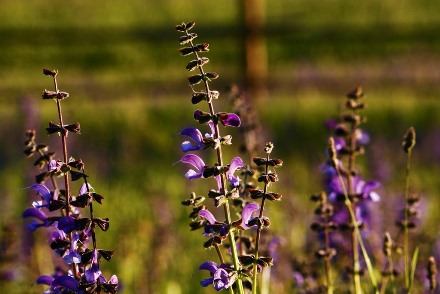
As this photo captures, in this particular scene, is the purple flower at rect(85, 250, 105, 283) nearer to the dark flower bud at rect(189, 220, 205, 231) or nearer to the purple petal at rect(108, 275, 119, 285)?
the purple petal at rect(108, 275, 119, 285)

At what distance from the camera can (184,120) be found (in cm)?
1132

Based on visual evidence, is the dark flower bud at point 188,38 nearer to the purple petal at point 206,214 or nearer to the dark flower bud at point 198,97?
the dark flower bud at point 198,97

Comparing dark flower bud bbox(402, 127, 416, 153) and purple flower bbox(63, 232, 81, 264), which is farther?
dark flower bud bbox(402, 127, 416, 153)

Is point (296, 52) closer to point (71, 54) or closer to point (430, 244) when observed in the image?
point (71, 54)

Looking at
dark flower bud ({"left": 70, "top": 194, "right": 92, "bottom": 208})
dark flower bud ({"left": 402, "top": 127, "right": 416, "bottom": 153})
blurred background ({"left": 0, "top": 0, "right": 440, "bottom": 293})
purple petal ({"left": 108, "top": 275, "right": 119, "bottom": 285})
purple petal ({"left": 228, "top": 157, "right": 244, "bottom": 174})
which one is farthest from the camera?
blurred background ({"left": 0, "top": 0, "right": 440, "bottom": 293})

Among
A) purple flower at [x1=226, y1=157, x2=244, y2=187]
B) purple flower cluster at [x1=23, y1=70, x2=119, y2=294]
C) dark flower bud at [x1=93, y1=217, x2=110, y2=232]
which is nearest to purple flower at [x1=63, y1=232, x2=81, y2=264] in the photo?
purple flower cluster at [x1=23, y1=70, x2=119, y2=294]

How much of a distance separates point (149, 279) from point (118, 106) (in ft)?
25.8

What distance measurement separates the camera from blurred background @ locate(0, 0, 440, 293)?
5203mm

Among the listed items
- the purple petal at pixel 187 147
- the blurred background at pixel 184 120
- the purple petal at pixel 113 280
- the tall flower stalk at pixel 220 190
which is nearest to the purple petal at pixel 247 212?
the tall flower stalk at pixel 220 190

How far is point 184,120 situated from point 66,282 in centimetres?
907

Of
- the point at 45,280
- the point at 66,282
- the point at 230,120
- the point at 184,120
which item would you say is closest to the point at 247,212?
the point at 230,120

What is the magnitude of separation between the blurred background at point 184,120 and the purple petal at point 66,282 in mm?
482

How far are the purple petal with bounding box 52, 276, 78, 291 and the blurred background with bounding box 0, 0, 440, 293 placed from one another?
482 mm

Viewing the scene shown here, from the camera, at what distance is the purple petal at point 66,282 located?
89.4 inches
